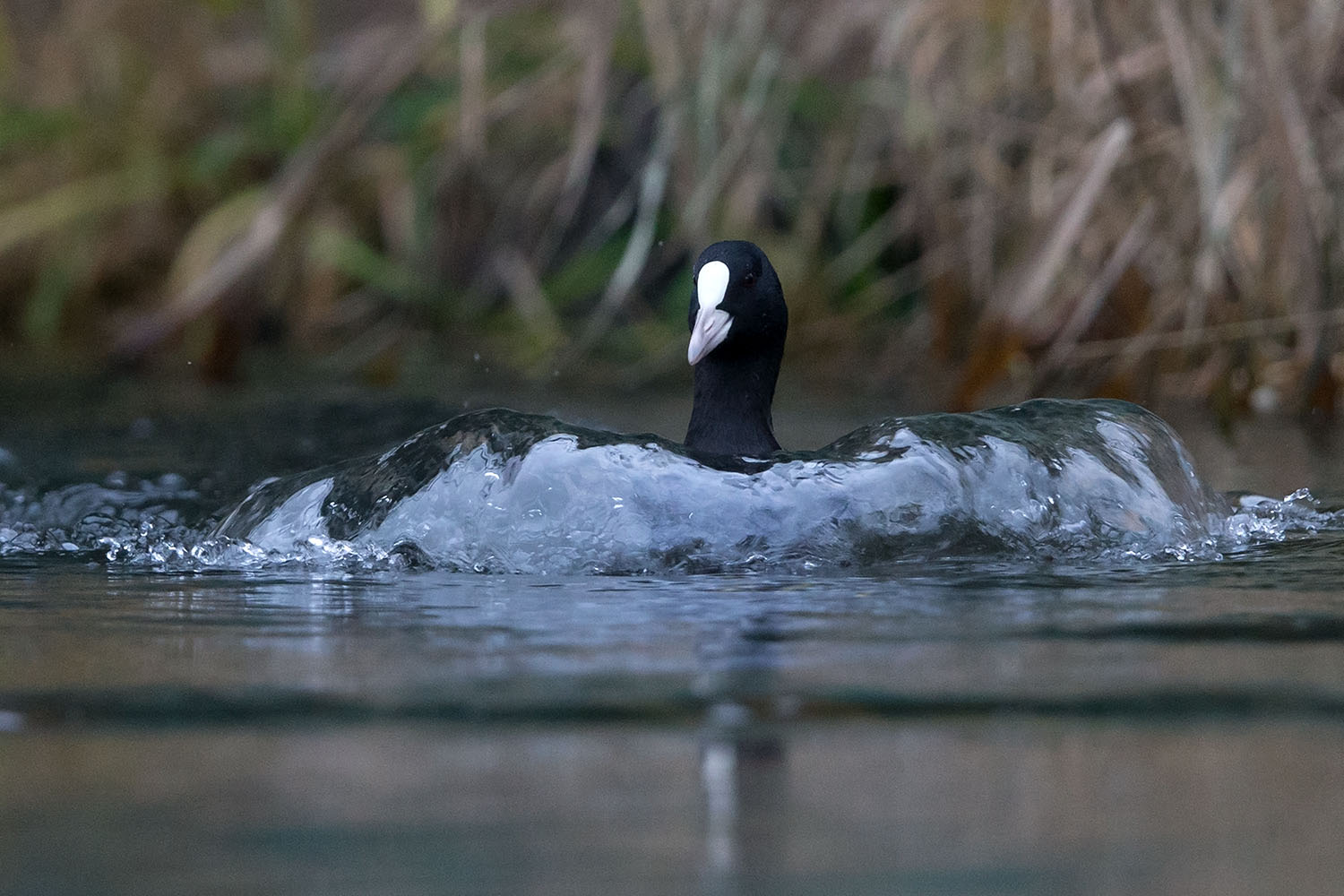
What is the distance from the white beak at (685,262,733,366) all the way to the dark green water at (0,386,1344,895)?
0.90m

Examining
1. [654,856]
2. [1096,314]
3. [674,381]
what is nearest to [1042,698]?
[654,856]

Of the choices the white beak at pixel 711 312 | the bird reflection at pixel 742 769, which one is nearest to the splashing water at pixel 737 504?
the white beak at pixel 711 312

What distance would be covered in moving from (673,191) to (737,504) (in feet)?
13.3

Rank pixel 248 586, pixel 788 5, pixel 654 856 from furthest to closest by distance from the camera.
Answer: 1. pixel 788 5
2. pixel 248 586
3. pixel 654 856

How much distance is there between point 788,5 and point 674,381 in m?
1.44

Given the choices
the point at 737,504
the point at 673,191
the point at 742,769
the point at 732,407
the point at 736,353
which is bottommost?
the point at 742,769

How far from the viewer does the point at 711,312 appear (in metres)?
3.58

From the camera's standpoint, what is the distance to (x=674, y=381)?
679 cm

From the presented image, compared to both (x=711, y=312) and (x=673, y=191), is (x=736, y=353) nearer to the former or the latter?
(x=711, y=312)

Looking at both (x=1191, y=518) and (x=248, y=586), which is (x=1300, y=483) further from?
(x=248, y=586)

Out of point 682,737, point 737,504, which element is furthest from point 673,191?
point 682,737

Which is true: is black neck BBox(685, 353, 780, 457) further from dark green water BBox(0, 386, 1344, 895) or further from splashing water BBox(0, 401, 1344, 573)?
dark green water BBox(0, 386, 1344, 895)

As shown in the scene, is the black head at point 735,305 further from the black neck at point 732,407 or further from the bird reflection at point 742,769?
the bird reflection at point 742,769

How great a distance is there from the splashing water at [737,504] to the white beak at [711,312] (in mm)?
488
